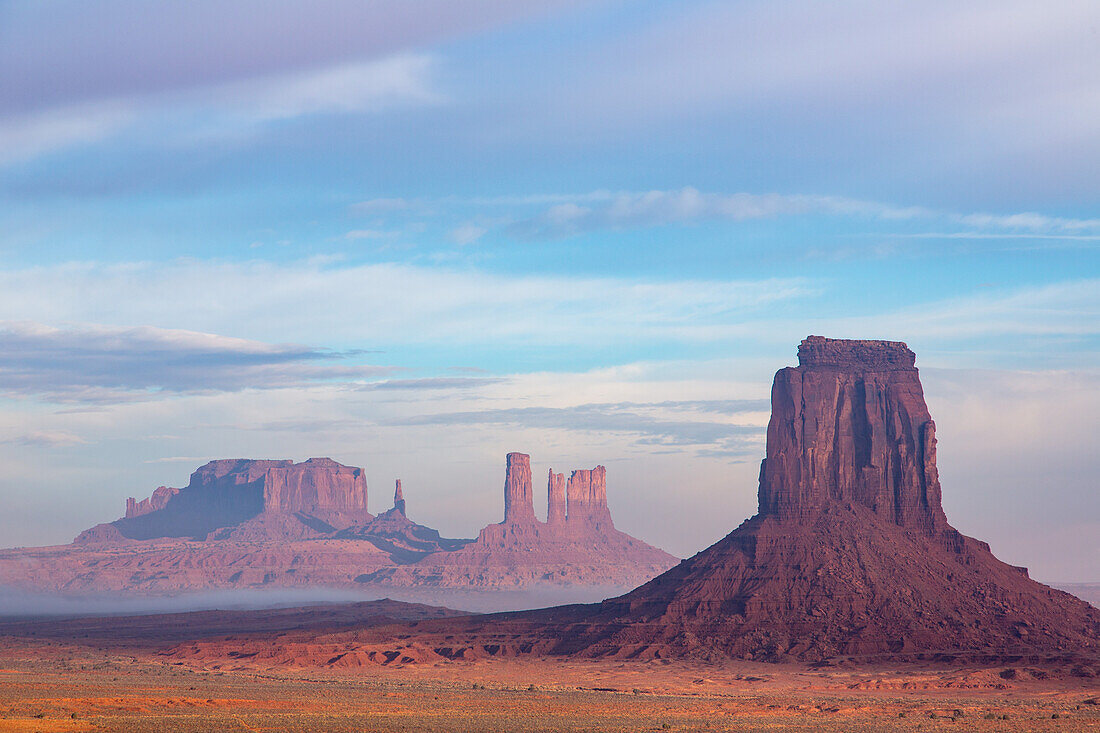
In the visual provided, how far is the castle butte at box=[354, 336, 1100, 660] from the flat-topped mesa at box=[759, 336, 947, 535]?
0.19 metres

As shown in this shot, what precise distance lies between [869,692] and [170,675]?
64.9 meters

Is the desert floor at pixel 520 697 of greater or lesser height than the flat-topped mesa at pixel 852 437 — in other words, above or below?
below

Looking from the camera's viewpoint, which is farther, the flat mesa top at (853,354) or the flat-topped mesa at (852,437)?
the flat mesa top at (853,354)

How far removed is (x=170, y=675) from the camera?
4833 inches

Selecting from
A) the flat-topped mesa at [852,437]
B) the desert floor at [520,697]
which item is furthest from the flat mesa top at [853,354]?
the desert floor at [520,697]

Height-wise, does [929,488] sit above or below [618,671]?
above

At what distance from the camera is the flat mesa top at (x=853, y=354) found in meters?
173

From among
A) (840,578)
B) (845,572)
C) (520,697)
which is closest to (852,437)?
(845,572)

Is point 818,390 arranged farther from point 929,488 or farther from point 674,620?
point 674,620

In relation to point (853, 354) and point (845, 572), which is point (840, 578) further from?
point (853, 354)

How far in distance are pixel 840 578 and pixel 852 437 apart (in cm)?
2422

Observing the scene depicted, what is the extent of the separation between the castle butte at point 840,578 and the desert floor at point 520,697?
8.39 meters

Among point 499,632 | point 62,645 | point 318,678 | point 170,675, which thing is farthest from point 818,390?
Result: point 62,645

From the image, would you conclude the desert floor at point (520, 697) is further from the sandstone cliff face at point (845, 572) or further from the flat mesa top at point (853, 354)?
the flat mesa top at point (853, 354)
